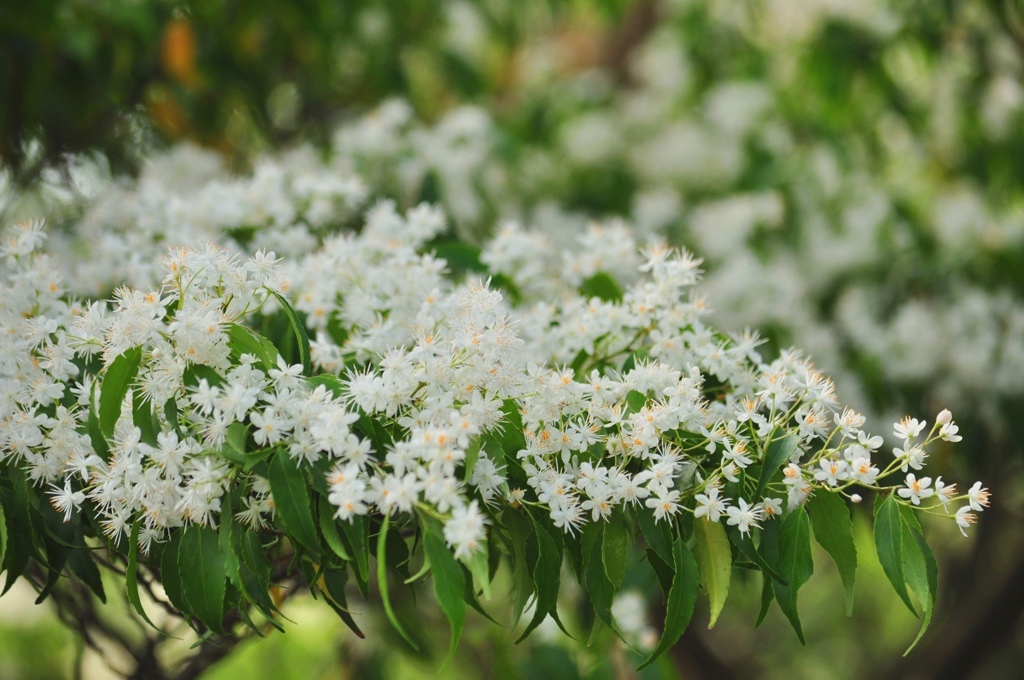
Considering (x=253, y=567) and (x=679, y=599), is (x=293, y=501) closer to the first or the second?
(x=253, y=567)

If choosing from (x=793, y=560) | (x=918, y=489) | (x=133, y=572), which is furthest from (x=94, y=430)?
(x=918, y=489)

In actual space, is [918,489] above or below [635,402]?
below

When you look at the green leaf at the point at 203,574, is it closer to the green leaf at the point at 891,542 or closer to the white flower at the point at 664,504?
the white flower at the point at 664,504

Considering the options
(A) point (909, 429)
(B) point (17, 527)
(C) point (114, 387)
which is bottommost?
(A) point (909, 429)

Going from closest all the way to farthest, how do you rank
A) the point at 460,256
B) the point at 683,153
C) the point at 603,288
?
the point at 603,288, the point at 460,256, the point at 683,153

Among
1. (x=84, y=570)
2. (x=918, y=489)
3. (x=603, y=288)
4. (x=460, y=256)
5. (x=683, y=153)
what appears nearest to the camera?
(x=918, y=489)

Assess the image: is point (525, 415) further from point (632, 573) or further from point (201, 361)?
point (632, 573)

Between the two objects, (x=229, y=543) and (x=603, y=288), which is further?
(x=603, y=288)

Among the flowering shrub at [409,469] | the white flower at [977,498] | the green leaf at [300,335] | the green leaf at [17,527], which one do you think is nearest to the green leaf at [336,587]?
the flowering shrub at [409,469]
